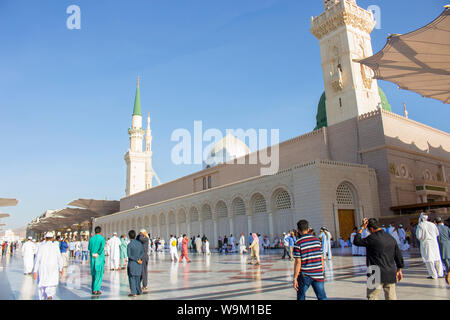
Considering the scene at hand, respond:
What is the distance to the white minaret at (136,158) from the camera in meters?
50.6

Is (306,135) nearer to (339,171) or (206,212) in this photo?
(339,171)

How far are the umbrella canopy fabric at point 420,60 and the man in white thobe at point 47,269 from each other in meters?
11.9

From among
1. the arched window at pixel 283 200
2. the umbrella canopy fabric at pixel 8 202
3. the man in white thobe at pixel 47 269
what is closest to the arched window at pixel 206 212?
the arched window at pixel 283 200

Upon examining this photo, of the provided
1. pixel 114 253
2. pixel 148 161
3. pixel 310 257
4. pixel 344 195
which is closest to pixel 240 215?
pixel 344 195

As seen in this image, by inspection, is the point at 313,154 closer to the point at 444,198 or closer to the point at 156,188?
the point at 444,198

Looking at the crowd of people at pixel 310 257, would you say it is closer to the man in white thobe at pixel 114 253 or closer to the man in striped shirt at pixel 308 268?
the man in striped shirt at pixel 308 268

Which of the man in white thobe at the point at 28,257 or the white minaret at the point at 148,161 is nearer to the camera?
the man in white thobe at the point at 28,257

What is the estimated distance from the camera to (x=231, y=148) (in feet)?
148

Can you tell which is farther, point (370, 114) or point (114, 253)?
point (370, 114)

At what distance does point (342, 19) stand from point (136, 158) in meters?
33.9

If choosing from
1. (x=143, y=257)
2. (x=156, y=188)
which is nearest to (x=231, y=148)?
(x=156, y=188)

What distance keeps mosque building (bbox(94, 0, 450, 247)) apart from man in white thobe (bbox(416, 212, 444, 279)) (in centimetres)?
1196

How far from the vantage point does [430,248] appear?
677 cm
